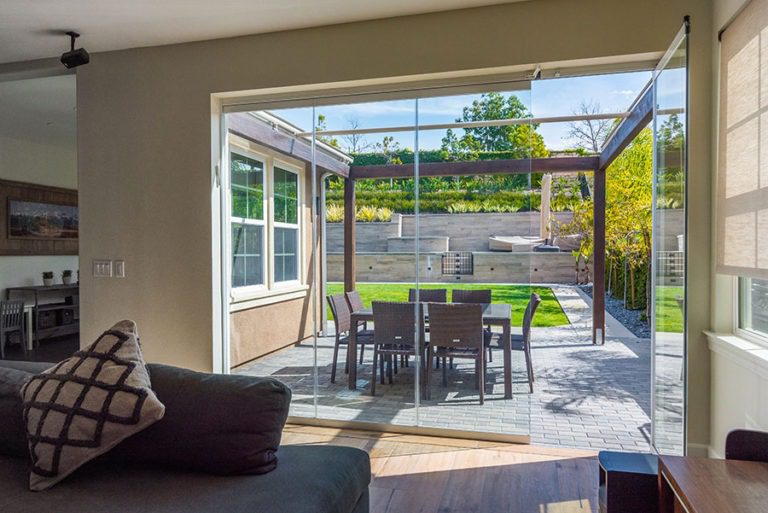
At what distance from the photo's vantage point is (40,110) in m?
5.30

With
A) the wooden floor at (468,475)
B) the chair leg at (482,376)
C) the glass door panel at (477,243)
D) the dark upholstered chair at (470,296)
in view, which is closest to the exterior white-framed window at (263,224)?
the glass door panel at (477,243)

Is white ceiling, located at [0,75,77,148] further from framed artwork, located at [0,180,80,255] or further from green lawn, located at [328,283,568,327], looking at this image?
green lawn, located at [328,283,568,327]

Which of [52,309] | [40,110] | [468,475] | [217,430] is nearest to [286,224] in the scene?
[468,475]

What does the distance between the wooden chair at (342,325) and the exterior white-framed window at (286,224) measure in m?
0.43

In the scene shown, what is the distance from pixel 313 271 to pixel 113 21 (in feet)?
7.22

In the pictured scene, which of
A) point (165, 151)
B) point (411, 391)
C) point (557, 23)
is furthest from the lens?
point (165, 151)

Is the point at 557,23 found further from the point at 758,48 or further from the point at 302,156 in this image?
the point at 302,156

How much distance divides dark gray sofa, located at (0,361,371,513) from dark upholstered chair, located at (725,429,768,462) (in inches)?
51.8

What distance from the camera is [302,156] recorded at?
370cm

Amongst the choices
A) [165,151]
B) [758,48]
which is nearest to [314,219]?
[165,151]

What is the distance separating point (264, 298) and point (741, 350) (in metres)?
3.34

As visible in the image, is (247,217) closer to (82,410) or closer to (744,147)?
(82,410)

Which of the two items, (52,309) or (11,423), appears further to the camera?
(52,309)

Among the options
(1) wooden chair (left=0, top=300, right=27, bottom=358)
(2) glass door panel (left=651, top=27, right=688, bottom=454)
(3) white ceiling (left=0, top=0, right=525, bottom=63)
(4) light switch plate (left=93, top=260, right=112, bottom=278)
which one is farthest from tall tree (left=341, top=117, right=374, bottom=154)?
(1) wooden chair (left=0, top=300, right=27, bottom=358)
